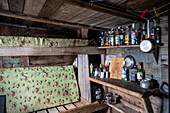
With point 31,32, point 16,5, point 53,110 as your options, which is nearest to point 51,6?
point 16,5

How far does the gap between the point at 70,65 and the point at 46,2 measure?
1.38 meters

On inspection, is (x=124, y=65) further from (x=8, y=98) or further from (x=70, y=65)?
(x=8, y=98)

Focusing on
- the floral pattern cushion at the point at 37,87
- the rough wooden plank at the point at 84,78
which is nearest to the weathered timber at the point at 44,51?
the rough wooden plank at the point at 84,78

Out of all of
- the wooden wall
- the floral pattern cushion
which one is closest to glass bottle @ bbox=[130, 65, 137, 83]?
the floral pattern cushion

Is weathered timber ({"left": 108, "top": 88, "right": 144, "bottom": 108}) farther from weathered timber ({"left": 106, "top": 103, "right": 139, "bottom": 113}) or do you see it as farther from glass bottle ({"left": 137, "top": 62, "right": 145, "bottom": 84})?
glass bottle ({"left": 137, "top": 62, "right": 145, "bottom": 84})

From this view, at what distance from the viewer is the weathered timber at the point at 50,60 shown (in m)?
2.03

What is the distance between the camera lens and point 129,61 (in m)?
1.67

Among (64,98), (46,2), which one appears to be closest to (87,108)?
(64,98)

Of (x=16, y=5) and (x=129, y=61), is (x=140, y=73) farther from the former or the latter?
(x=16, y=5)

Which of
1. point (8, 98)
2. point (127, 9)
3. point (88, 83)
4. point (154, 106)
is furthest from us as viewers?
point (88, 83)

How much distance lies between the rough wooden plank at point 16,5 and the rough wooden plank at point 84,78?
46.0 inches

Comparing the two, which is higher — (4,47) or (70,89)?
(4,47)

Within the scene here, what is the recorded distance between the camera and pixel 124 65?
5.64 feet

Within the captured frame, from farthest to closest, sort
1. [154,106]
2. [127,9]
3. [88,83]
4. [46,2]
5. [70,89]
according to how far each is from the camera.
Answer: [70,89] < [88,83] < [154,106] < [127,9] < [46,2]
